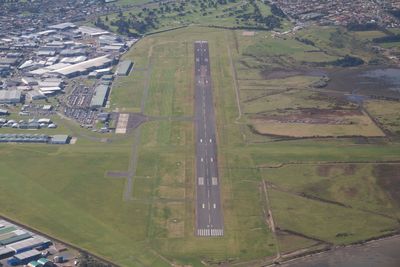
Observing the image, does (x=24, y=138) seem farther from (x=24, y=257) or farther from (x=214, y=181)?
(x=24, y=257)

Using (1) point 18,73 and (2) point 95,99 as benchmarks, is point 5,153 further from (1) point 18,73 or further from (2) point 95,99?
(1) point 18,73

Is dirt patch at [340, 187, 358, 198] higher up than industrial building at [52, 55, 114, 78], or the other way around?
industrial building at [52, 55, 114, 78]

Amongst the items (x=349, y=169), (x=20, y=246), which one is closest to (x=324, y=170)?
(x=349, y=169)

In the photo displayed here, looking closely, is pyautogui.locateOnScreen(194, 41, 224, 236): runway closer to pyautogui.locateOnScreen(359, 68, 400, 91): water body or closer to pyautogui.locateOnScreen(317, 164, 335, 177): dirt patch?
pyautogui.locateOnScreen(317, 164, 335, 177): dirt patch

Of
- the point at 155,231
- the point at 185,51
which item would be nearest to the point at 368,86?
the point at 185,51

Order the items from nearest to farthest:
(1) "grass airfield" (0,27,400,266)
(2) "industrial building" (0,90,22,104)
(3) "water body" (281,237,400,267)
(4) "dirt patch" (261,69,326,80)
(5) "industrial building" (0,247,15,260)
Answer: (5) "industrial building" (0,247,15,260) < (3) "water body" (281,237,400,267) < (1) "grass airfield" (0,27,400,266) < (2) "industrial building" (0,90,22,104) < (4) "dirt patch" (261,69,326,80)

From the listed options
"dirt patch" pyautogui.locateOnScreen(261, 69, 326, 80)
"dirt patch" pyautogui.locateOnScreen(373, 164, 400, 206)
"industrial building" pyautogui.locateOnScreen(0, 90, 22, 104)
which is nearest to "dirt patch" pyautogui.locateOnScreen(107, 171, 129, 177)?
"industrial building" pyautogui.locateOnScreen(0, 90, 22, 104)
